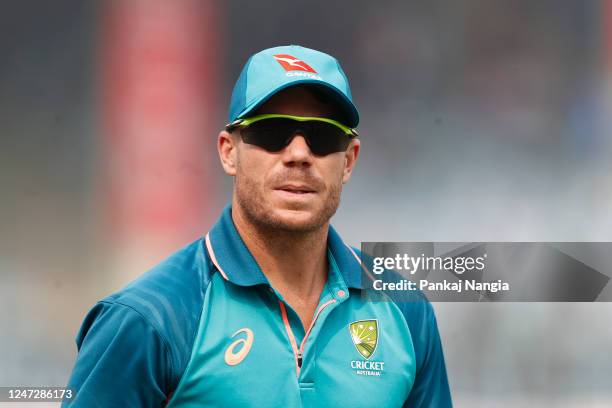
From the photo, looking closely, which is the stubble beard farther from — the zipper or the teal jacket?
the zipper

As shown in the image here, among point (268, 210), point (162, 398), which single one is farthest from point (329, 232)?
point (162, 398)

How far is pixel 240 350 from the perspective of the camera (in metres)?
1.70

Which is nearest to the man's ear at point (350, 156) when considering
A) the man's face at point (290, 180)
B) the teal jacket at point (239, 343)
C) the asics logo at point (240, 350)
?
the man's face at point (290, 180)

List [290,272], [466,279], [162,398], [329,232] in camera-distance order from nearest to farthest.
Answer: [162,398] → [290,272] → [329,232] → [466,279]

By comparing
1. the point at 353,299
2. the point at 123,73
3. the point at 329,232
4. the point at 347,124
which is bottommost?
the point at 353,299

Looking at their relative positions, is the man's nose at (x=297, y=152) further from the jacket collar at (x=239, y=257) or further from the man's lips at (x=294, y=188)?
the jacket collar at (x=239, y=257)

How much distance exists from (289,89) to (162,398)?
0.82m

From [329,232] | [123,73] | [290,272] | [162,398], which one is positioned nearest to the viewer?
[162,398]

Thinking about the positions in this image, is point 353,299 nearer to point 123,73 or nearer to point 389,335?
point 389,335

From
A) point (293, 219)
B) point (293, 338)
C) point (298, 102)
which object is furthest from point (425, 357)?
point (298, 102)

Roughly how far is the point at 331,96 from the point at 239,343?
669 millimetres

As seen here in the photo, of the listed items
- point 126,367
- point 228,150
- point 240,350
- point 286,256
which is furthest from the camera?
point 228,150

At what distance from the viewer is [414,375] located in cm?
192

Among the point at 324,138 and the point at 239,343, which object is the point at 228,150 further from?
the point at 239,343
